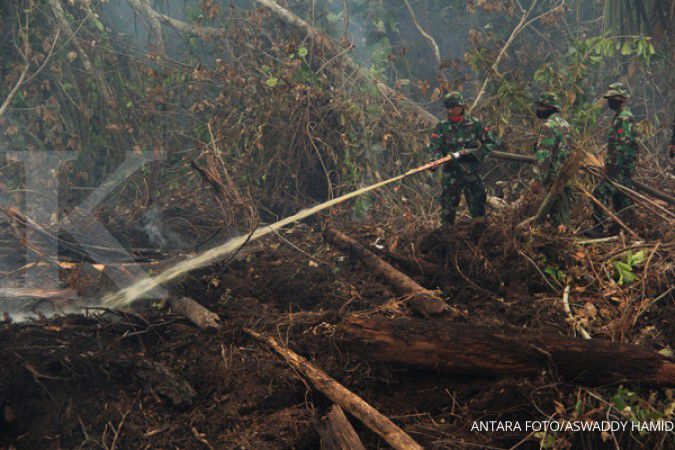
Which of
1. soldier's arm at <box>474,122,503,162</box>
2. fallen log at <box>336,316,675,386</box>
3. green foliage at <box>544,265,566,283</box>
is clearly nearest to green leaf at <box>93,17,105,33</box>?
soldier's arm at <box>474,122,503,162</box>

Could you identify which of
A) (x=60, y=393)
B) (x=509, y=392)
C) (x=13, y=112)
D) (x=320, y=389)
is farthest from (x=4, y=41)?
(x=509, y=392)

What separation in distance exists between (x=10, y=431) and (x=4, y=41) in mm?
7930

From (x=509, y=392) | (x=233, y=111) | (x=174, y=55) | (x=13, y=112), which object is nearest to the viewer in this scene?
(x=509, y=392)

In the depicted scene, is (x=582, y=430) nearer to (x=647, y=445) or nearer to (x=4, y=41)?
(x=647, y=445)

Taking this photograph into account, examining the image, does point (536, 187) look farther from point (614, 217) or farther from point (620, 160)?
point (620, 160)

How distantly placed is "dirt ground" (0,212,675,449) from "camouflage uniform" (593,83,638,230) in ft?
3.34

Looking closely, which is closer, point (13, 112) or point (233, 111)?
point (233, 111)

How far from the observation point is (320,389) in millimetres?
3562

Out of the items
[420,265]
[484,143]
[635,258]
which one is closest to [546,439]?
[635,258]

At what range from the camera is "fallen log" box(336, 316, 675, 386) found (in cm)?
329

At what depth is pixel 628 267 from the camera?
4434 millimetres

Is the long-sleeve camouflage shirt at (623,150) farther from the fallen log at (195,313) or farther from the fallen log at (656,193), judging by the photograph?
the fallen log at (195,313)

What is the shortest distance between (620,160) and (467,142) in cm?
159

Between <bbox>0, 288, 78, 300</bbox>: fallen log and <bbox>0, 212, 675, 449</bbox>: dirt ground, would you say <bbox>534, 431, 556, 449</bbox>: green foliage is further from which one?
<bbox>0, 288, 78, 300</bbox>: fallen log
